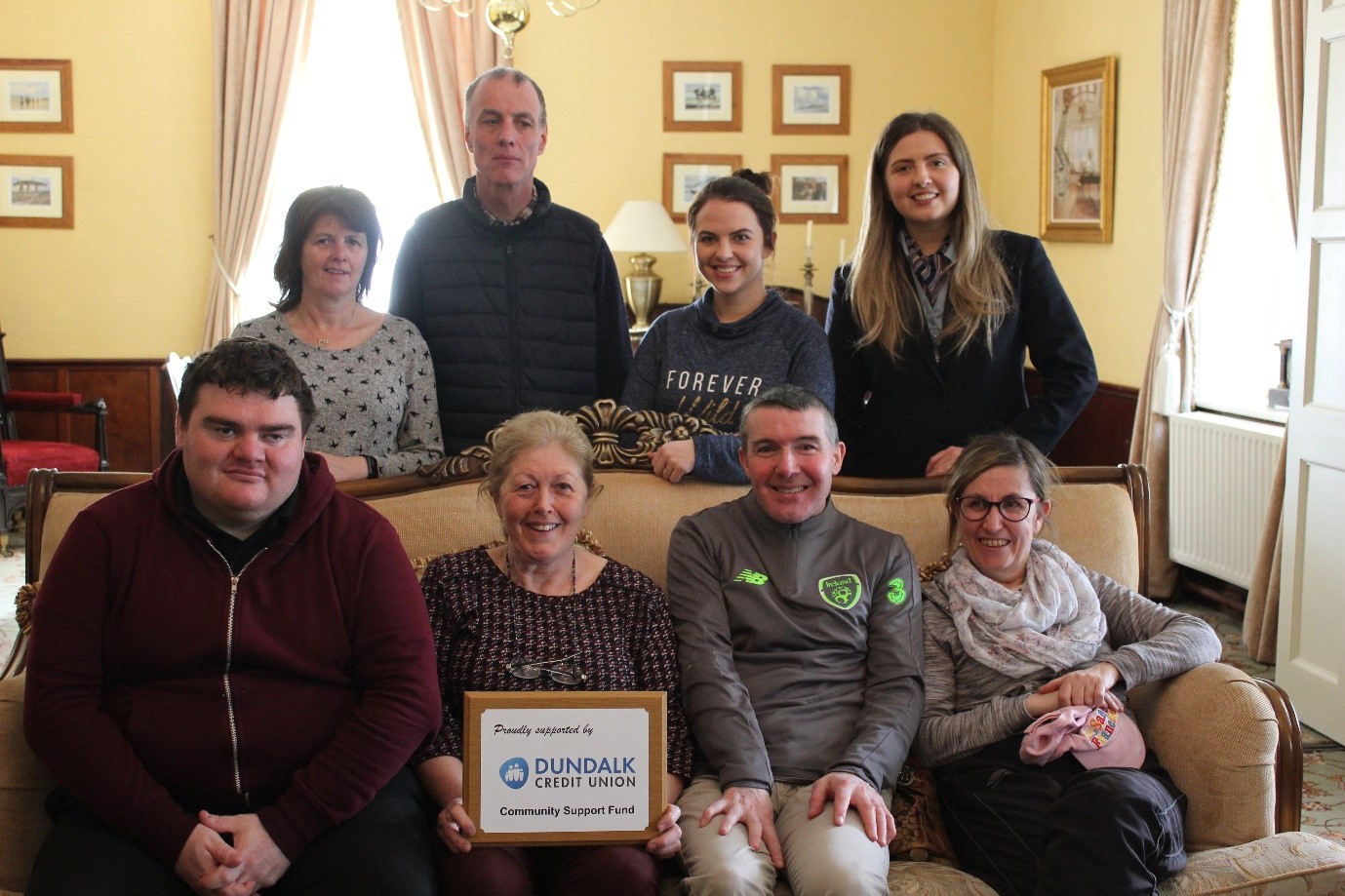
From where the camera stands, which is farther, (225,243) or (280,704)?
(225,243)

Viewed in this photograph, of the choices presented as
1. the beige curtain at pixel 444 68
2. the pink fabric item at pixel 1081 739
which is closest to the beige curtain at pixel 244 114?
the beige curtain at pixel 444 68

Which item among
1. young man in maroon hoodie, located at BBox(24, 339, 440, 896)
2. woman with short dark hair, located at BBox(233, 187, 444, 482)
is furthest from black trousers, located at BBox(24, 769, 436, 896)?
woman with short dark hair, located at BBox(233, 187, 444, 482)

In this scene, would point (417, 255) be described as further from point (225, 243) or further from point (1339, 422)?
point (225, 243)

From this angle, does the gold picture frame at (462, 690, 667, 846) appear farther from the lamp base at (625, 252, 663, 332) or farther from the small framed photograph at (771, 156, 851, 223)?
the small framed photograph at (771, 156, 851, 223)

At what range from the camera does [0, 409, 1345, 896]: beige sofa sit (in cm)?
193

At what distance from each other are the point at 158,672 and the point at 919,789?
1.28 meters

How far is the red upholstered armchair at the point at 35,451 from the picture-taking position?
5.83m

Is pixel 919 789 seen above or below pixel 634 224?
below

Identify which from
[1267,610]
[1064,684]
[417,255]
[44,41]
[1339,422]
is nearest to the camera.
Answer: [1064,684]

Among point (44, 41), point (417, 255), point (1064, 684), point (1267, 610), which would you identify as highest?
point (44, 41)

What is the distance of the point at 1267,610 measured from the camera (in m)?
4.22

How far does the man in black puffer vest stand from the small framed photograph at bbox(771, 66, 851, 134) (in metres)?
4.15

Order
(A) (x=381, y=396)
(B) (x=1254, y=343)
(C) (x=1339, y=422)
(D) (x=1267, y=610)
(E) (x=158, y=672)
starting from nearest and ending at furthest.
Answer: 1. (E) (x=158, y=672)
2. (A) (x=381, y=396)
3. (C) (x=1339, y=422)
4. (D) (x=1267, y=610)
5. (B) (x=1254, y=343)

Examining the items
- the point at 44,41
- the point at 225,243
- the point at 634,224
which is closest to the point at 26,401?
the point at 225,243
